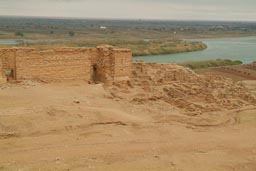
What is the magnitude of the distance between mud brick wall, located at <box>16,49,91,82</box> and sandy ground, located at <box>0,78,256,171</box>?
43cm

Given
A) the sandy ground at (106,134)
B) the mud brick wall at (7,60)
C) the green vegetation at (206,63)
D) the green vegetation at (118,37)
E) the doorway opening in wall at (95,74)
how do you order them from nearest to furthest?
the sandy ground at (106,134)
the mud brick wall at (7,60)
the doorway opening in wall at (95,74)
the green vegetation at (206,63)
the green vegetation at (118,37)

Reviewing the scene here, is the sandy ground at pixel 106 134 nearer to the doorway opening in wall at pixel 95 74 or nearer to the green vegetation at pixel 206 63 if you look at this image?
the doorway opening in wall at pixel 95 74

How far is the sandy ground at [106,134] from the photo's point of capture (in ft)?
27.7

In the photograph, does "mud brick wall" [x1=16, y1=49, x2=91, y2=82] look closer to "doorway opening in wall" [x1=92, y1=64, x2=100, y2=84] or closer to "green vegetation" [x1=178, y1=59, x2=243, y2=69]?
"doorway opening in wall" [x1=92, y1=64, x2=100, y2=84]

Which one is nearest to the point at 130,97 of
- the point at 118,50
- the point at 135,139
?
the point at 118,50

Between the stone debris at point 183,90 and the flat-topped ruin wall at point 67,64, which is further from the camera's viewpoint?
the stone debris at point 183,90

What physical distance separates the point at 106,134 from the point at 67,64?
3856 mm

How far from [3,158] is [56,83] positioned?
4.73m

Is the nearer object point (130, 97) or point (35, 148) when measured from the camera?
point (35, 148)

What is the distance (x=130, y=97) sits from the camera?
42.2 feet

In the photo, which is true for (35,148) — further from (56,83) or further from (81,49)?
(81,49)

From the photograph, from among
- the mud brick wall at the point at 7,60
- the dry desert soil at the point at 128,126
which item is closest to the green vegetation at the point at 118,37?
the mud brick wall at the point at 7,60

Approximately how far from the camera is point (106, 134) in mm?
9852

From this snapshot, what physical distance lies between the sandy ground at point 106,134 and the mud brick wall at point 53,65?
16.9 inches
